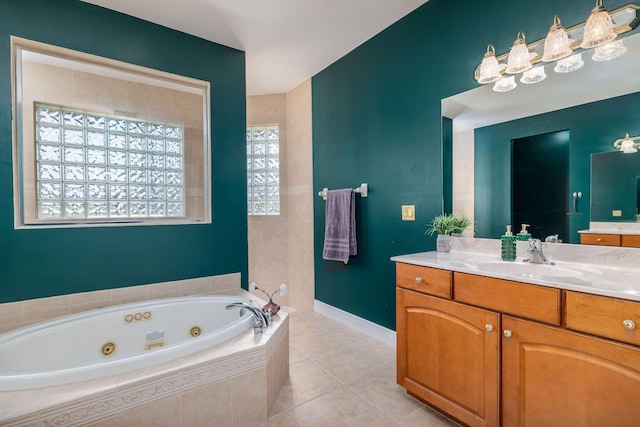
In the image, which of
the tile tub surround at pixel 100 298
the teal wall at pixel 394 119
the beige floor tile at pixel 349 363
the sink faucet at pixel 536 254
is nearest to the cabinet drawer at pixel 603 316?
the sink faucet at pixel 536 254

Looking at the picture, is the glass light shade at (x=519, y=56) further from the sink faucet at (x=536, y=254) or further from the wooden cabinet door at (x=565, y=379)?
the wooden cabinet door at (x=565, y=379)

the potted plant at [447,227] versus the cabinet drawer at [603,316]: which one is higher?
the potted plant at [447,227]

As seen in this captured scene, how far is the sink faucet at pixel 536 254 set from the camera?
1544 mm

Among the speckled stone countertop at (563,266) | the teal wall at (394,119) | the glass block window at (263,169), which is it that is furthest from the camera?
the glass block window at (263,169)

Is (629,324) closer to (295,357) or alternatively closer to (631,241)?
(631,241)

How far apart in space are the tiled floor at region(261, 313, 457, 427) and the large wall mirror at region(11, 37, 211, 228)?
148 cm

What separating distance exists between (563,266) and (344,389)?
1394 millimetres

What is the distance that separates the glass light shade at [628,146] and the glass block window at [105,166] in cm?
280

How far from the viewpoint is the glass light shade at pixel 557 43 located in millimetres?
1440

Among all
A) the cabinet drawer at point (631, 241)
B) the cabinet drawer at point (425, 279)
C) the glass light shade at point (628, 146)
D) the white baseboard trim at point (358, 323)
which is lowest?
the white baseboard trim at point (358, 323)

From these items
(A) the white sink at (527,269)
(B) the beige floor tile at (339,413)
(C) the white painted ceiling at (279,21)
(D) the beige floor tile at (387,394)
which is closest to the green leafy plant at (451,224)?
(A) the white sink at (527,269)

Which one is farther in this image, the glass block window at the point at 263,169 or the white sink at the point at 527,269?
the glass block window at the point at 263,169

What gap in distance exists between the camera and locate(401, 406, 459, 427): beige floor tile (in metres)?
1.55

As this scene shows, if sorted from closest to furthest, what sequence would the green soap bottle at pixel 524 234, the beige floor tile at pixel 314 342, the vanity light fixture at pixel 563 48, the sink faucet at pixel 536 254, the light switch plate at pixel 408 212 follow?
the vanity light fixture at pixel 563 48, the sink faucet at pixel 536 254, the green soap bottle at pixel 524 234, the light switch plate at pixel 408 212, the beige floor tile at pixel 314 342
